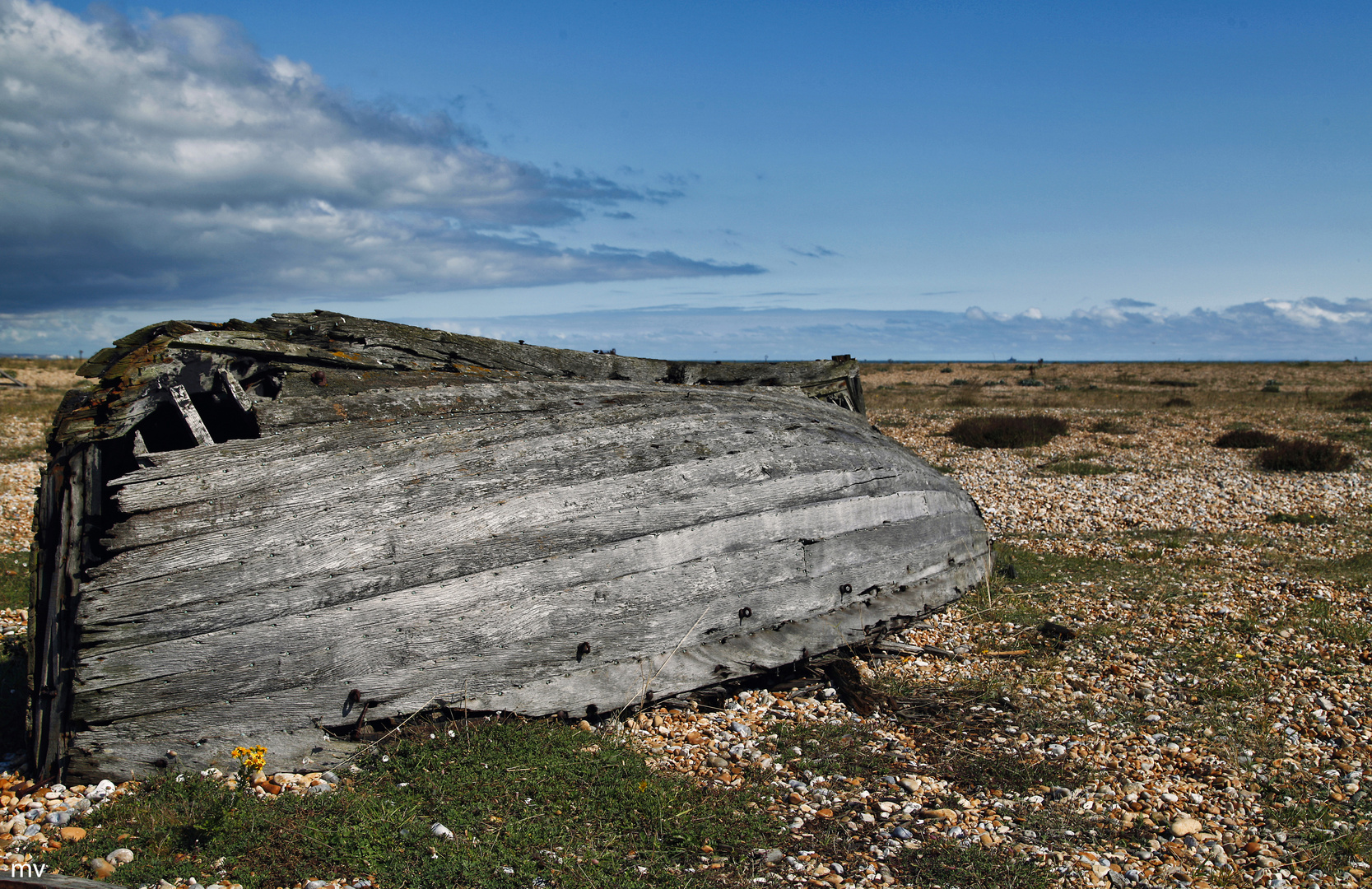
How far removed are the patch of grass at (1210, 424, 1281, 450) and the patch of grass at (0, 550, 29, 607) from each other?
2733 centimetres

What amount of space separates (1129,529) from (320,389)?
44.8 feet

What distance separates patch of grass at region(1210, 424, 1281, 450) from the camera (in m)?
22.7

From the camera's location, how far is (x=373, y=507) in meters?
5.47

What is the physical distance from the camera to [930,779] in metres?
5.66

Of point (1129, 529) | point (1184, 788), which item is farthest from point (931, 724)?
point (1129, 529)

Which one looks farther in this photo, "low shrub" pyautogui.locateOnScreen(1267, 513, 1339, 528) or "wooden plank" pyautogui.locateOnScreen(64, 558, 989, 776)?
"low shrub" pyautogui.locateOnScreen(1267, 513, 1339, 528)

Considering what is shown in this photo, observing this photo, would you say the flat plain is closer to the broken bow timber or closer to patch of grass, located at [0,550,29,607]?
patch of grass, located at [0,550,29,607]

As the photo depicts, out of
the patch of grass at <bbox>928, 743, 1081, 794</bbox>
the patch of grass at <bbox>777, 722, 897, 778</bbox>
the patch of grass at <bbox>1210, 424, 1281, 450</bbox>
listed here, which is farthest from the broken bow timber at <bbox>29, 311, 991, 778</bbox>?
the patch of grass at <bbox>1210, 424, 1281, 450</bbox>

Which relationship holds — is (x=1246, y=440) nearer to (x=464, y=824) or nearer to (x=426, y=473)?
(x=426, y=473)

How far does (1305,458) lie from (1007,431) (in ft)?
24.3

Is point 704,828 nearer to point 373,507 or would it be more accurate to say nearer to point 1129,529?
point 373,507

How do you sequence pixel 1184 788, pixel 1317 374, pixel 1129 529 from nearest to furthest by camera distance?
1. pixel 1184 788
2. pixel 1129 529
3. pixel 1317 374

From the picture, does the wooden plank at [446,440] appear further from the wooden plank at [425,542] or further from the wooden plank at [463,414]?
the wooden plank at [425,542]

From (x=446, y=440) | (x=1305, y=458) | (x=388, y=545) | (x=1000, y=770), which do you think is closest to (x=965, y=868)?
(x=1000, y=770)
